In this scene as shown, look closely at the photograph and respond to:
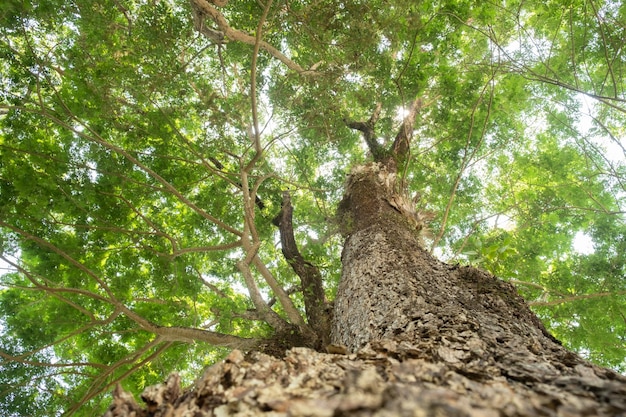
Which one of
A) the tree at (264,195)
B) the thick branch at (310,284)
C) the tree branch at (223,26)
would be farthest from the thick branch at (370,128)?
the thick branch at (310,284)

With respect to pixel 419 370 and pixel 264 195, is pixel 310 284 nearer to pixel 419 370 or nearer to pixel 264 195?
pixel 264 195

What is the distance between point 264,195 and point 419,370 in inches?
218

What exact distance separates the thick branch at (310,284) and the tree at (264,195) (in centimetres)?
3

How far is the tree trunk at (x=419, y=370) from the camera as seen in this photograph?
1.01 meters

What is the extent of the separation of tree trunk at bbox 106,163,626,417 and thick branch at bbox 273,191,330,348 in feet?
3.36

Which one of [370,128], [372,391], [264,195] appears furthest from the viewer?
[370,128]

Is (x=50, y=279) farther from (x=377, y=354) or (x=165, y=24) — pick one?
(x=377, y=354)

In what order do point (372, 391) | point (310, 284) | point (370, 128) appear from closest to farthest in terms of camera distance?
point (372, 391) < point (310, 284) < point (370, 128)

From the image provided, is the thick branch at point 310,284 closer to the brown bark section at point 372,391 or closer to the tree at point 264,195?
the tree at point 264,195

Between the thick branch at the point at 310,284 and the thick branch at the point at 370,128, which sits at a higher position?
the thick branch at the point at 370,128

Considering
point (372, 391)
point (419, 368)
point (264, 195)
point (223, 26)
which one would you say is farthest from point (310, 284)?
point (223, 26)

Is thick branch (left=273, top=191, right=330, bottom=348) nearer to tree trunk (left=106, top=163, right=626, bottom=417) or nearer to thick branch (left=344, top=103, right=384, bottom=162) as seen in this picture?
tree trunk (left=106, top=163, right=626, bottom=417)

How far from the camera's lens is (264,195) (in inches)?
263

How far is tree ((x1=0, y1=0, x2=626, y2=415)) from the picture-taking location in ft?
13.3
